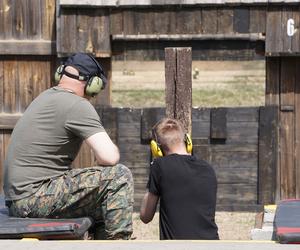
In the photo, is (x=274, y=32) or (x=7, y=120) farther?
(x=7, y=120)

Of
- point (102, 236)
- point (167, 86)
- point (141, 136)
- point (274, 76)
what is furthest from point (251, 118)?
point (102, 236)

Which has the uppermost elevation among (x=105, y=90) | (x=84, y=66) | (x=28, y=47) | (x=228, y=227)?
(x=28, y=47)

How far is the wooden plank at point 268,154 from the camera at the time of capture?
11.4 meters

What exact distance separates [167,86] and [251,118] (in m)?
3.68

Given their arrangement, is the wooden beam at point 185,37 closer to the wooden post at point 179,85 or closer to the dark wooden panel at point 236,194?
the dark wooden panel at point 236,194

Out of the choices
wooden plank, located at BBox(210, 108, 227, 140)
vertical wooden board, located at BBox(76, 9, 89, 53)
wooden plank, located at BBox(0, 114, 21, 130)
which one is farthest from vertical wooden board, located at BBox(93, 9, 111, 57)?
wooden plank, located at BBox(210, 108, 227, 140)

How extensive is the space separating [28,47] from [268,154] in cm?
309

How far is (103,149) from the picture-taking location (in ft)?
21.3

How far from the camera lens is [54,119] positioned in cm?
660

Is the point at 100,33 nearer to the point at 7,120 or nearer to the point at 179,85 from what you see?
the point at 7,120

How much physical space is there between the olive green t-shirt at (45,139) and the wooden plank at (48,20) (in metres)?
4.99

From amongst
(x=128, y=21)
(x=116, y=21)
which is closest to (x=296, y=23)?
(x=128, y=21)

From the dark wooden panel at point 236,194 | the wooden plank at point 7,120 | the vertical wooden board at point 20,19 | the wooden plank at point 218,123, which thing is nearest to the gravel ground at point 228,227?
the dark wooden panel at point 236,194

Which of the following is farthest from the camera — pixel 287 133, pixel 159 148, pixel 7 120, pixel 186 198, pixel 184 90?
pixel 7 120
